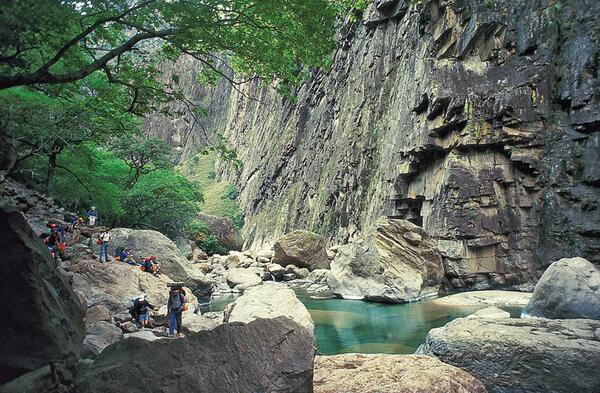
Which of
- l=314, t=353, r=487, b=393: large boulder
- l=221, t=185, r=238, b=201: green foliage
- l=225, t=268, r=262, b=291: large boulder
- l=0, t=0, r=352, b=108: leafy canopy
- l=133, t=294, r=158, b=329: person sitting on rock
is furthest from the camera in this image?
l=221, t=185, r=238, b=201: green foliage

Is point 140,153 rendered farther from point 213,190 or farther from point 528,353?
point 213,190

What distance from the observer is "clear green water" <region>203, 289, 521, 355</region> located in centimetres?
1093

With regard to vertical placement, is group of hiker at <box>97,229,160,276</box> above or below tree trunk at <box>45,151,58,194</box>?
below

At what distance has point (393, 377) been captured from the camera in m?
5.73

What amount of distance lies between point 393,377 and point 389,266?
513 inches

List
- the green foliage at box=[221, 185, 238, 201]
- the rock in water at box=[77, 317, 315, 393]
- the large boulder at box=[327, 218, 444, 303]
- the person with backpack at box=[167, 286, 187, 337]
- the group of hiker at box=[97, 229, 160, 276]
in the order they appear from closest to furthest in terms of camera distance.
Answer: the rock in water at box=[77, 317, 315, 393] < the person with backpack at box=[167, 286, 187, 337] < the group of hiker at box=[97, 229, 160, 276] < the large boulder at box=[327, 218, 444, 303] < the green foliage at box=[221, 185, 238, 201]

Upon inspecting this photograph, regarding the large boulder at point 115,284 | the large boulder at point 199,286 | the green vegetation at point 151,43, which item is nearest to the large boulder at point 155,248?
the large boulder at point 199,286

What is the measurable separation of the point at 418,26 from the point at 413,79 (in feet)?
14.0

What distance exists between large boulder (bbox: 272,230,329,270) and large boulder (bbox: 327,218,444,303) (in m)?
7.92

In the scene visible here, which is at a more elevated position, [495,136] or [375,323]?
[495,136]

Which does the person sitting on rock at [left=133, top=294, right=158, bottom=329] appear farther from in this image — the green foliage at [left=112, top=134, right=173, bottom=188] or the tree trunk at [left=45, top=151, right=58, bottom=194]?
the green foliage at [left=112, top=134, right=173, bottom=188]

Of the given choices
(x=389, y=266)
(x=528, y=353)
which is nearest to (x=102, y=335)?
(x=528, y=353)

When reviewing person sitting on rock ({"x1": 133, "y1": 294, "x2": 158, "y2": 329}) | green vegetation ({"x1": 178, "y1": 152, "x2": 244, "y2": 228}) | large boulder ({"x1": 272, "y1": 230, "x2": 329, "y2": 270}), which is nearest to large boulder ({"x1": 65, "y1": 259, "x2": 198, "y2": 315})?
person sitting on rock ({"x1": 133, "y1": 294, "x2": 158, "y2": 329})

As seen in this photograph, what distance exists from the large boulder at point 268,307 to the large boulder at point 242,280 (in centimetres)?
1277
